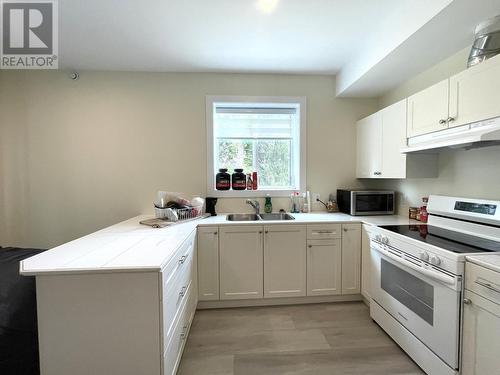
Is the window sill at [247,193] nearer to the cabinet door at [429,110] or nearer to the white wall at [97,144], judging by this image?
the white wall at [97,144]

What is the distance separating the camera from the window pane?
3066mm

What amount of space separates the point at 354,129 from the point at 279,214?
1430mm

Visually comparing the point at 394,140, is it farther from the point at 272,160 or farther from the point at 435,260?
the point at 272,160

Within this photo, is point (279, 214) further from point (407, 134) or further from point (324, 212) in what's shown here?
point (407, 134)

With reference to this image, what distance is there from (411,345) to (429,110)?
1.70 meters

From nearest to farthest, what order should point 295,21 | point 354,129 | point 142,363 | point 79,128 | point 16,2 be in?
point 142,363 < point 16,2 < point 295,21 < point 79,128 < point 354,129

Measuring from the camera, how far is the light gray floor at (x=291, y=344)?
163cm

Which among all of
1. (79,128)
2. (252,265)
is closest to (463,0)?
(252,265)

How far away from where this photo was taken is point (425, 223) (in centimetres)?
218

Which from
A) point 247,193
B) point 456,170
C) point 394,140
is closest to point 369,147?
point 394,140

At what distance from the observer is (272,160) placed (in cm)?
307

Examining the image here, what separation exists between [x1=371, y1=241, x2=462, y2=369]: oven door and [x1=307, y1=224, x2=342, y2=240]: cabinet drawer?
376 millimetres

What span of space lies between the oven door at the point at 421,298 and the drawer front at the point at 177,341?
1576mm

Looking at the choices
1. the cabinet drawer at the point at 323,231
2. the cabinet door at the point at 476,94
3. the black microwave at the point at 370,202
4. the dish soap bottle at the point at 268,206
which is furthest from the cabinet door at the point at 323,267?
the cabinet door at the point at 476,94
